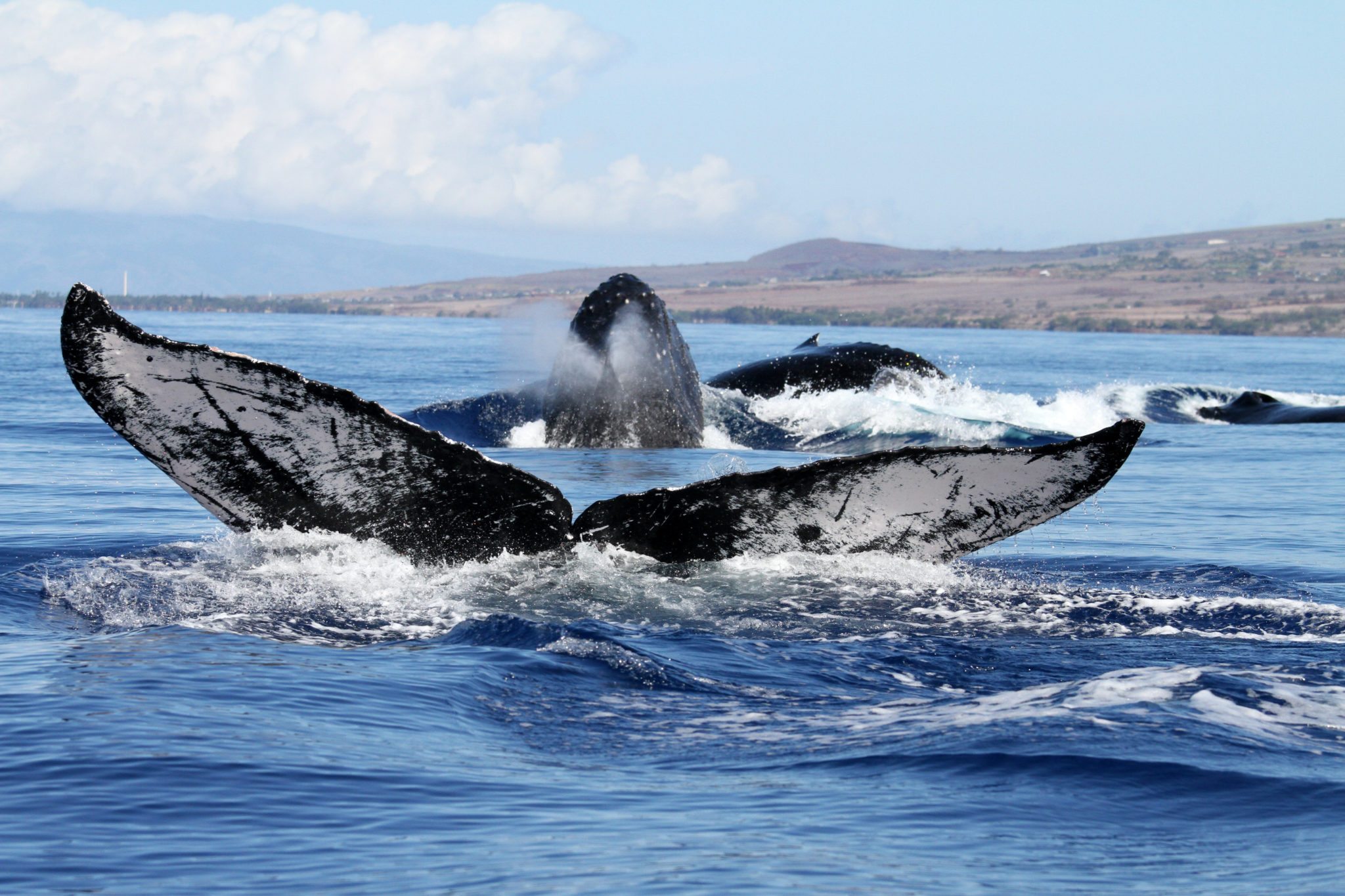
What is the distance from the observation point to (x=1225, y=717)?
4883 millimetres

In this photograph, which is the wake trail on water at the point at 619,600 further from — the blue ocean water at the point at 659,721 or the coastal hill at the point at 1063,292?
the coastal hill at the point at 1063,292

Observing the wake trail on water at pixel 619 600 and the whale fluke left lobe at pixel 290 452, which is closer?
the whale fluke left lobe at pixel 290 452

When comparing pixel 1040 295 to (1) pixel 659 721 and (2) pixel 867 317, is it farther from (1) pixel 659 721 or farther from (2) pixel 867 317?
(1) pixel 659 721

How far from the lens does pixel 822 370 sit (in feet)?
55.6

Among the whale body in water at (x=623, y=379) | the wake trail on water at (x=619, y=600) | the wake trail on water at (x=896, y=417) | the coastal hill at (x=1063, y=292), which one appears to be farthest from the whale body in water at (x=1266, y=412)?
the coastal hill at (x=1063, y=292)

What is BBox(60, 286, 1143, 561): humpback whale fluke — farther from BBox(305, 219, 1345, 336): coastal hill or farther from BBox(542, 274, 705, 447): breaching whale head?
BBox(305, 219, 1345, 336): coastal hill

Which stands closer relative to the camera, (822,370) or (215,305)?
(822,370)

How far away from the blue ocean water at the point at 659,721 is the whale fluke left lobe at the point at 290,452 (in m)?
0.16

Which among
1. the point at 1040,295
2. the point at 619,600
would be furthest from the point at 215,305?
the point at 619,600

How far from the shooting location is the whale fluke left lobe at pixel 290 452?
5777 millimetres

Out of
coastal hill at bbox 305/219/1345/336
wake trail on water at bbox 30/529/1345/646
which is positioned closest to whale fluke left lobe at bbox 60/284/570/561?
wake trail on water at bbox 30/529/1345/646

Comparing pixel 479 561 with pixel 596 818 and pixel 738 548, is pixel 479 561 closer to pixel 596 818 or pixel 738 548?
pixel 738 548

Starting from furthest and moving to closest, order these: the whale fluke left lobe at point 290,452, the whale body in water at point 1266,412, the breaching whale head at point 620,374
→ 1. the whale body in water at point 1266,412
2. the breaching whale head at point 620,374
3. the whale fluke left lobe at point 290,452

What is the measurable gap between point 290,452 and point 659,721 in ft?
6.74
